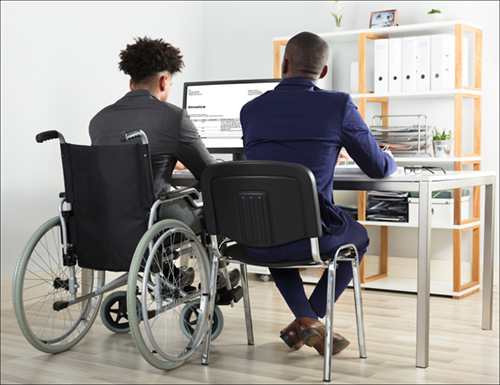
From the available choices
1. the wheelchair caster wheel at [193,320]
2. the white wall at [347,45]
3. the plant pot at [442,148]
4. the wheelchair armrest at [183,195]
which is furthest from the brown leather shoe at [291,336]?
the white wall at [347,45]

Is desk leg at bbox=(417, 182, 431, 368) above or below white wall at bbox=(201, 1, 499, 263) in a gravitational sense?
below

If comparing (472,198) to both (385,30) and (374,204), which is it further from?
(385,30)

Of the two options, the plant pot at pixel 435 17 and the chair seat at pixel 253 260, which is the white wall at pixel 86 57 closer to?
the plant pot at pixel 435 17

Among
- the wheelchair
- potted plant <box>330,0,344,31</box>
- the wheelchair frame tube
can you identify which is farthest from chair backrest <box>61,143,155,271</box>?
potted plant <box>330,0,344,31</box>

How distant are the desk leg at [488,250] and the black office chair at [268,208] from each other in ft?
2.87

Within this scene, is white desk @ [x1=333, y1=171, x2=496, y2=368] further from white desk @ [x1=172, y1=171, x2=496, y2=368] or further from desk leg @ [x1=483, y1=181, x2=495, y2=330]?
desk leg @ [x1=483, y1=181, x2=495, y2=330]

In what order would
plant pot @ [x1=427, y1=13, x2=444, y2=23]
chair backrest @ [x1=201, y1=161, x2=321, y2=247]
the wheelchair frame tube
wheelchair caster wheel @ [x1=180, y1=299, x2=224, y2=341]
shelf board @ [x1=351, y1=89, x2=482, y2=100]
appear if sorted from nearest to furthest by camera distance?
chair backrest @ [x1=201, y1=161, x2=321, y2=247]
the wheelchair frame tube
wheelchair caster wheel @ [x1=180, y1=299, x2=224, y2=341]
shelf board @ [x1=351, y1=89, x2=482, y2=100]
plant pot @ [x1=427, y1=13, x2=444, y2=23]

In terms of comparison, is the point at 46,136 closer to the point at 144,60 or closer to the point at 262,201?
the point at 144,60

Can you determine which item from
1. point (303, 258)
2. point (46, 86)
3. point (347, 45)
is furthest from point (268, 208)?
point (347, 45)

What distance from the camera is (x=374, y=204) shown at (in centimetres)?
365

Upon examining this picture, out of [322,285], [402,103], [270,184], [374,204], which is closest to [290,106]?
[270,184]

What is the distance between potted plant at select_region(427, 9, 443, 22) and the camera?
11.9ft

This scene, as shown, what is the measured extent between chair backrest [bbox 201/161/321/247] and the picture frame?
2128 mm

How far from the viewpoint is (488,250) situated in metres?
2.76
